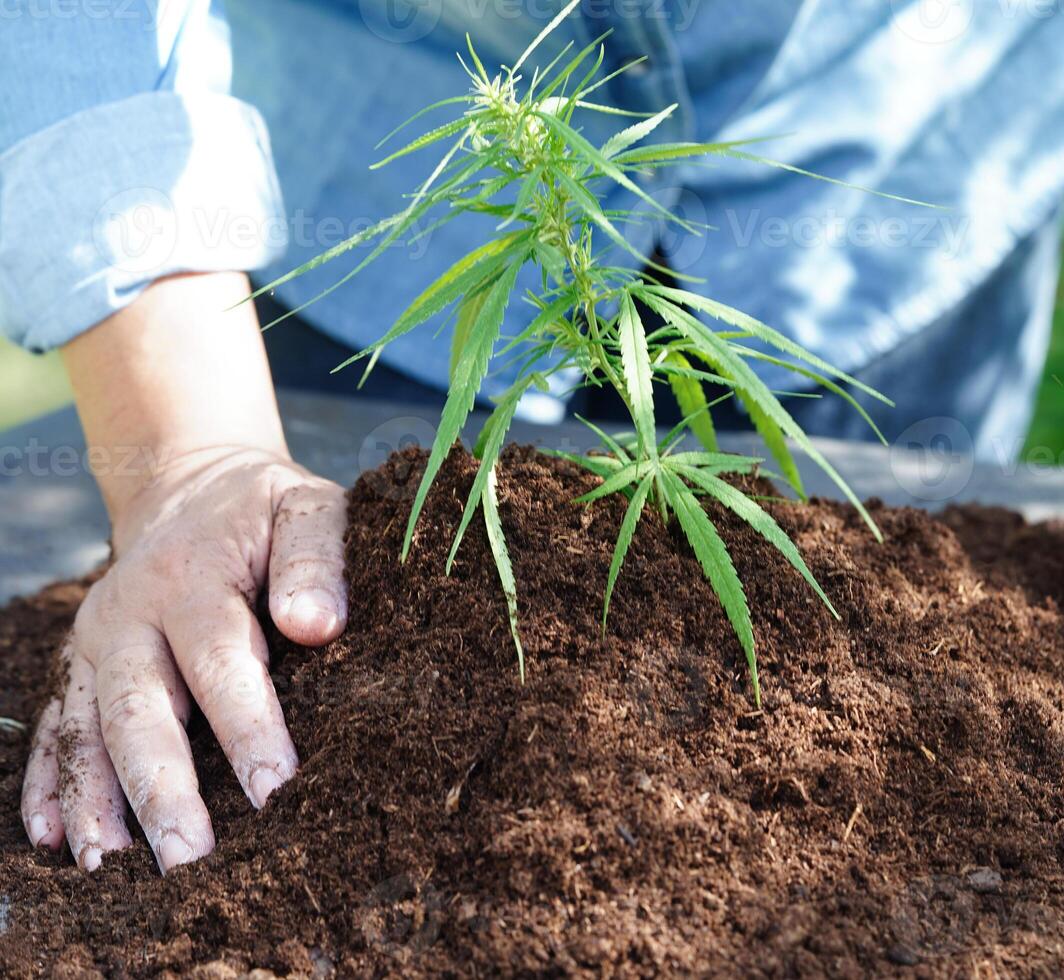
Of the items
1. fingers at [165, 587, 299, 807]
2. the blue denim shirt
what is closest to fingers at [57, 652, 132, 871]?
fingers at [165, 587, 299, 807]

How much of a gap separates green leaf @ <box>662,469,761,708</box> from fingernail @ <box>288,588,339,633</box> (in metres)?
0.40

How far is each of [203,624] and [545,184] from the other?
63 cm

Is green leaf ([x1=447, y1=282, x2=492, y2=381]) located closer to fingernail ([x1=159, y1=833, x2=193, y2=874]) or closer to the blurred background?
fingernail ([x1=159, y1=833, x2=193, y2=874])

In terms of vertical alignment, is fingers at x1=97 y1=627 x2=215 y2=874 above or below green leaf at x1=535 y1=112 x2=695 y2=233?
below

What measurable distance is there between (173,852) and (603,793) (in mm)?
444

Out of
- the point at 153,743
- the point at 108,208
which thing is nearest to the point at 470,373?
the point at 153,743

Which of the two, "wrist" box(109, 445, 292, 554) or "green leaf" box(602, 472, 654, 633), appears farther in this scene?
"wrist" box(109, 445, 292, 554)

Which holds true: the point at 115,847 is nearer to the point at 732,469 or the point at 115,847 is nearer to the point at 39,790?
the point at 39,790

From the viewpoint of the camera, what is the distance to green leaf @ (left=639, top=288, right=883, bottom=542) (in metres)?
0.84

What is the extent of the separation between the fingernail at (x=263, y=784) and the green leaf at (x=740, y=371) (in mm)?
604

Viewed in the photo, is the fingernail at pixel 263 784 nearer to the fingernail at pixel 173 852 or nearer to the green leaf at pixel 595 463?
the fingernail at pixel 173 852

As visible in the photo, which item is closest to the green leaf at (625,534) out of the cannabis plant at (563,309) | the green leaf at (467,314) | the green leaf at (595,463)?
the cannabis plant at (563,309)

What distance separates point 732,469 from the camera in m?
1.10

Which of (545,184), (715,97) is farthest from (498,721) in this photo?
(715,97)
